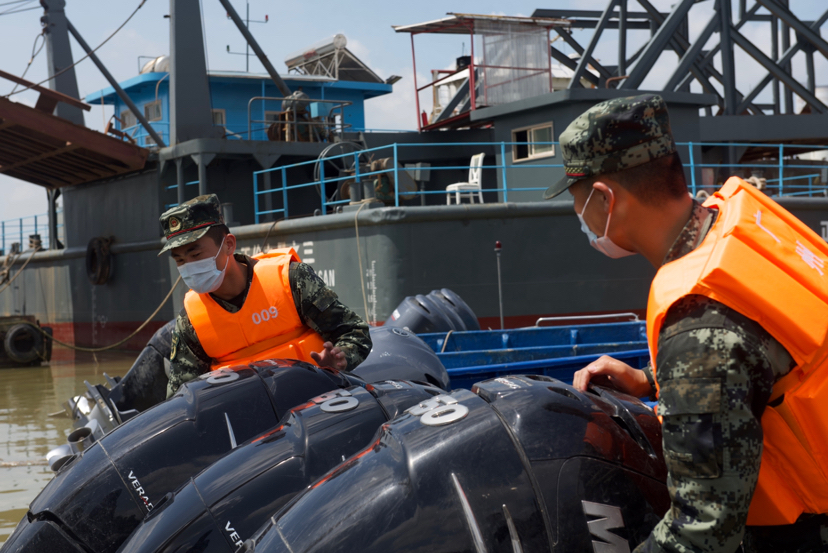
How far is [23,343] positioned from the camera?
15109 mm

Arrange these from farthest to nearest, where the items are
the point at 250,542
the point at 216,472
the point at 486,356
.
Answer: the point at 486,356
the point at 216,472
the point at 250,542

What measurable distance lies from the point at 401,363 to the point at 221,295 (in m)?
1.28

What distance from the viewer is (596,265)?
450 inches

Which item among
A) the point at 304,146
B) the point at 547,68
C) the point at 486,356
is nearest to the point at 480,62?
the point at 547,68

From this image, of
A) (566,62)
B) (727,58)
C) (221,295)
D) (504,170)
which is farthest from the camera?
(566,62)

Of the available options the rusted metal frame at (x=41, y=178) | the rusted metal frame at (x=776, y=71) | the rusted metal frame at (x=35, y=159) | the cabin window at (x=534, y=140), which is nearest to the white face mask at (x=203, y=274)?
the cabin window at (x=534, y=140)

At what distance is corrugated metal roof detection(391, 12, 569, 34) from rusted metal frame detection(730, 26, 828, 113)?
22.9 feet

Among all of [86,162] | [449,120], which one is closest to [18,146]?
[86,162]

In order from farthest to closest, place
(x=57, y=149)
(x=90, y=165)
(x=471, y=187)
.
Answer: (x=90, y=165) → (x=57, y=149) → (x=471, y=187)

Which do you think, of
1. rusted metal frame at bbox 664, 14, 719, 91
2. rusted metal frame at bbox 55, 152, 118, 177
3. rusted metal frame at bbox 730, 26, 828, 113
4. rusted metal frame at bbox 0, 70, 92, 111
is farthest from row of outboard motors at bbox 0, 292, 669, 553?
rusted metal frame at bbox 730, 26, 828, 113

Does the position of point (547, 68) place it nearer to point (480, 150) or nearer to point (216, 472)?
point (480, 150)

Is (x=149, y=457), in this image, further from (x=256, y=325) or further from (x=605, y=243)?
(x=605, y=243)

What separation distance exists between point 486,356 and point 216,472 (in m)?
4.12

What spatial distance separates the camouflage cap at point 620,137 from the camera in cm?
143
